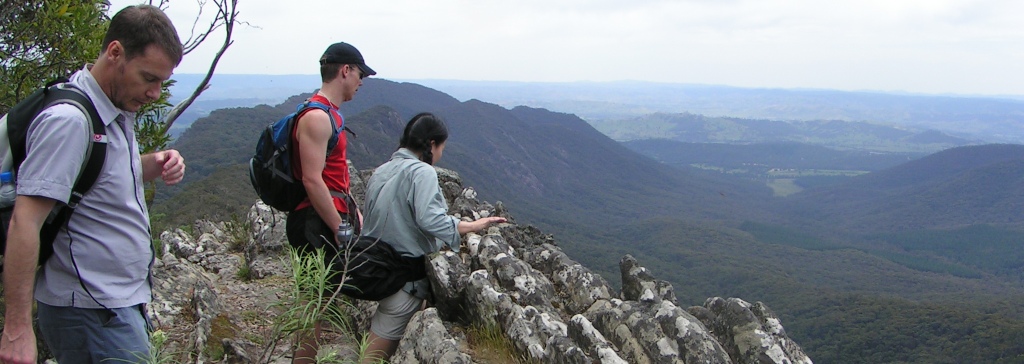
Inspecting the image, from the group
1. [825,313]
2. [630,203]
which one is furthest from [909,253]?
[825,313]

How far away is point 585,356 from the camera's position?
4418 mm

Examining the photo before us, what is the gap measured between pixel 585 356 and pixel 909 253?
511 ft

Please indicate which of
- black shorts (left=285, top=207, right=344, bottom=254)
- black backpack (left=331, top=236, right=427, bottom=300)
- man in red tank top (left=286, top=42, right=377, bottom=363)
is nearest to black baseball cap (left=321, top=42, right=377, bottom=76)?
man in red tank top (left=286, top=42, right=377, bottom=363)

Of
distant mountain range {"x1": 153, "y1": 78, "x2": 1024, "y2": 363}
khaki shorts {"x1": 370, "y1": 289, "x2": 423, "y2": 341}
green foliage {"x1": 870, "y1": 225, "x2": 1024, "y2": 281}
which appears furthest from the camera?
green foliage {"x1": 870, "y1": 225, "x2": 1024, "y2": 281}

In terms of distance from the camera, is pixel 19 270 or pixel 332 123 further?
pixel 332 123

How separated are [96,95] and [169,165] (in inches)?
24.3

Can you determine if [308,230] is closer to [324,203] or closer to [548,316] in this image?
[324,203]

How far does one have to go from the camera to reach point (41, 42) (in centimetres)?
677

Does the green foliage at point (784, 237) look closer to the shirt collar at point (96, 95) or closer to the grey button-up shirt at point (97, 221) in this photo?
the grey button-up shirt at point (97, 221)

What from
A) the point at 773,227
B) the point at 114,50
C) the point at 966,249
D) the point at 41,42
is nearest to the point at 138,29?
the point at 114,50

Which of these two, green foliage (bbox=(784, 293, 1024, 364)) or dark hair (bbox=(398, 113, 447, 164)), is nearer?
dark hair (bbox=(398, 113, 447, 164))

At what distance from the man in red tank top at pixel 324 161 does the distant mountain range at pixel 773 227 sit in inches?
498

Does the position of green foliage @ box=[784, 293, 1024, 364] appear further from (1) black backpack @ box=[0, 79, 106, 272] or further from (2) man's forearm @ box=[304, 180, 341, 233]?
(1) black backpack @ box=[0, 79, 106, 272]

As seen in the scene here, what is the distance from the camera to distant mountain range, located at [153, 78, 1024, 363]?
57.4m
